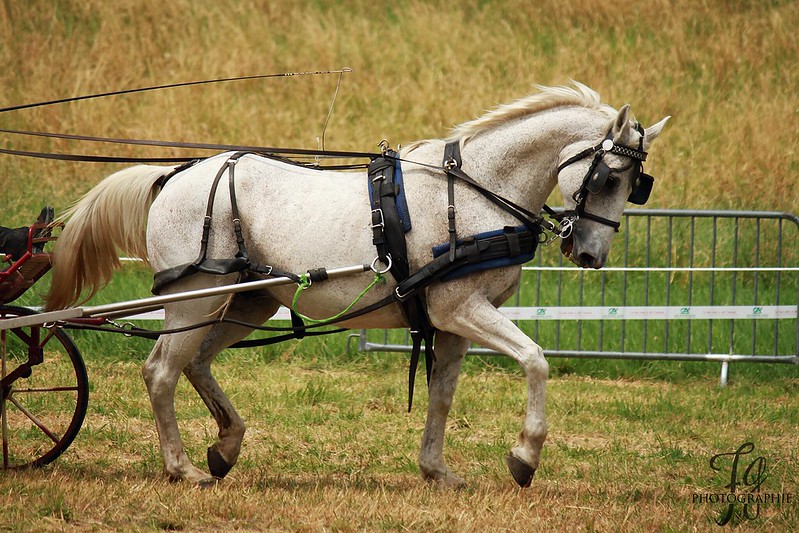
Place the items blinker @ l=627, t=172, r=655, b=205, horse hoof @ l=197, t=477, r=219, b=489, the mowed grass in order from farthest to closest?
horse hoof @ l=197, t=477, r=219, b=489, blinker @ l=627, t=172, r=655, b=205, the mowed grass

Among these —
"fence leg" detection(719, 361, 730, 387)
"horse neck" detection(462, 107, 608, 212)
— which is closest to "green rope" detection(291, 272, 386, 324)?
"horse neck" detection(462, 107, 608, 212)

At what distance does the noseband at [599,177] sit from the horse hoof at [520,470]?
1.20 meters

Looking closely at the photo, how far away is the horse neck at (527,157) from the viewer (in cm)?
529

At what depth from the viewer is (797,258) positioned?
37.1ft

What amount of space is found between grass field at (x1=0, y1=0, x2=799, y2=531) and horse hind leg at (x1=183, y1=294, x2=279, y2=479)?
0.66 feet

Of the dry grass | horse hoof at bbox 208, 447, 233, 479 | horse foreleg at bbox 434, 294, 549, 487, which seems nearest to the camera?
horse foreleg at bbox 434, 294, 549, 487

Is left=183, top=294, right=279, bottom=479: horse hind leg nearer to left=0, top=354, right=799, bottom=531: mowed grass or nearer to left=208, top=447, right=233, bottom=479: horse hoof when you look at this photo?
left=208, top=447, right=233, bottom=479: horse hoof

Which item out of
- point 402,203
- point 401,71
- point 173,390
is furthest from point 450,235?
point 401,71

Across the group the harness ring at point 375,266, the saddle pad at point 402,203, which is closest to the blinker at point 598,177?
the saddle pad at point 402,203

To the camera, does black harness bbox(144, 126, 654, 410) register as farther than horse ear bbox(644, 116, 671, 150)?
No

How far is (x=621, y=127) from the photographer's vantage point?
5.09m

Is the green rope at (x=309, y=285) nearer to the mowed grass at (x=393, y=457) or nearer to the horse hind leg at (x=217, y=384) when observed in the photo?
the horse hind leg at (x=217, y=384)

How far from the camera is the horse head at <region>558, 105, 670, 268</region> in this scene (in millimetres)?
5105

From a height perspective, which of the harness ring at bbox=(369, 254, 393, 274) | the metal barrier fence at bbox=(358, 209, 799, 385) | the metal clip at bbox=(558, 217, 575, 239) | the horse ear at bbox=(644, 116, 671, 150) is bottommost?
the metal barrier fence at bbox=(358, 209, 799, 385)
